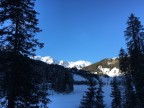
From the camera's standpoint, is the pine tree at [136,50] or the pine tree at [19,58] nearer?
the pine tree at [19,58]

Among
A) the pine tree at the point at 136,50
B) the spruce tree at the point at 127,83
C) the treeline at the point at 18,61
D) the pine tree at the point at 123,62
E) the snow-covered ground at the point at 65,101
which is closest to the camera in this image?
the treeline at the point at 18,61

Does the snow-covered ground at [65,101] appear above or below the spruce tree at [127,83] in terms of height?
below

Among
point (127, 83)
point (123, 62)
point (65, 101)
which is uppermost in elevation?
point (123, 62)

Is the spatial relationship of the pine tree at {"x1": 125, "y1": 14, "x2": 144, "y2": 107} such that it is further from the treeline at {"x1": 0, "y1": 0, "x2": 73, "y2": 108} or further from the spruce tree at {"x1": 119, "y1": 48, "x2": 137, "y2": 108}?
the treeline at {"x1": 0, "y1": 0, "x2": 73, "y2": 108}

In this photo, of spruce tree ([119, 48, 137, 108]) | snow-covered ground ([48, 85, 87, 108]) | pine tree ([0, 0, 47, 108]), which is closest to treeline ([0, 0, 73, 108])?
pine tree ([0, 0, 47, 108])

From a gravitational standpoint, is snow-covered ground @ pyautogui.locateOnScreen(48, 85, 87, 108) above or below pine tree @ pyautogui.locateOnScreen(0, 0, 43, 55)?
below

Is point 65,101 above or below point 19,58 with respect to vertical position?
below

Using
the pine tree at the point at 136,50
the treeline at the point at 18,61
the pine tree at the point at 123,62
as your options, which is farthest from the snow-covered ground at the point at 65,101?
the treeline at the point at 18,61

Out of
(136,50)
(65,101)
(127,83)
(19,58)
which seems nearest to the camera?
(19,58)

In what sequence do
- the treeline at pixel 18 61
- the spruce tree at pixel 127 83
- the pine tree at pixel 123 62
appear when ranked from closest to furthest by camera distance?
the treeline at pixel 18 61 → the spruce tree at pixel 127 83 → the pine tree at pixel 123 62

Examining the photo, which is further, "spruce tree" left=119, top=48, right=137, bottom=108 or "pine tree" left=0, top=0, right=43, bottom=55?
"spruce tree" left=119, top=48, right=137, bottom=108

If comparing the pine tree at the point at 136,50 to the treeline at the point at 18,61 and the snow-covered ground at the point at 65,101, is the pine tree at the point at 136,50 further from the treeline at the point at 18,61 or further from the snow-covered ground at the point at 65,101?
the snow-covered ground at the point at 65,101

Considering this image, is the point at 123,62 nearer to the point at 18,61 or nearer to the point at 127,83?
the point at 127,83

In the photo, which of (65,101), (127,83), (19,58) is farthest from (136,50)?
(65,101)
